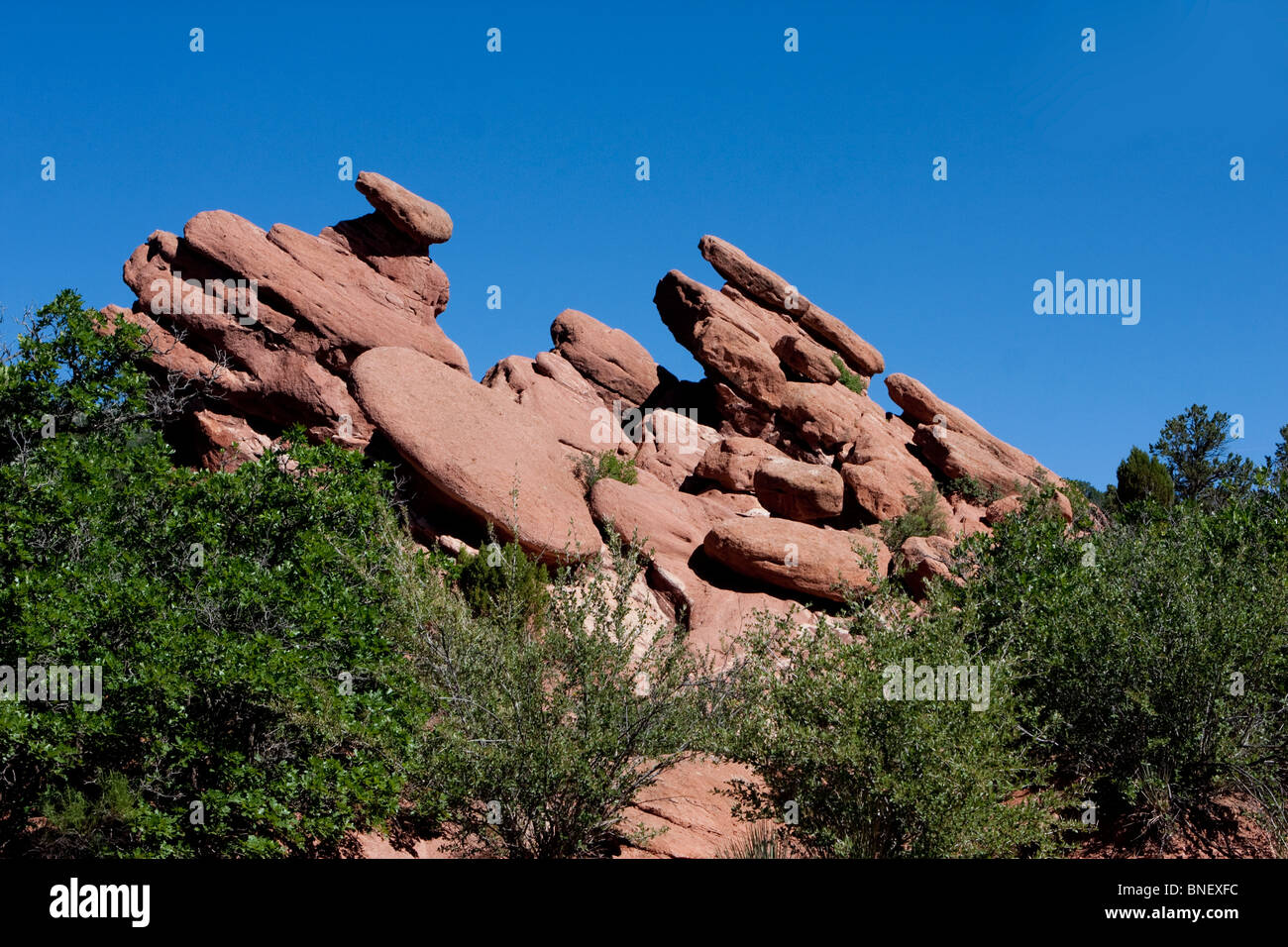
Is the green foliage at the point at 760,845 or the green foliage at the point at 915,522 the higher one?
the green foliage at the point at 915,522

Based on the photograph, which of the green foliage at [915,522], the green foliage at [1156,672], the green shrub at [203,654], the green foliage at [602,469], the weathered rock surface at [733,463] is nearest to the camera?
the green shrub at [203,654]

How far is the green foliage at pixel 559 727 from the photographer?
10.0m

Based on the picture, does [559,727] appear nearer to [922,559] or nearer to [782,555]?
[782,555]

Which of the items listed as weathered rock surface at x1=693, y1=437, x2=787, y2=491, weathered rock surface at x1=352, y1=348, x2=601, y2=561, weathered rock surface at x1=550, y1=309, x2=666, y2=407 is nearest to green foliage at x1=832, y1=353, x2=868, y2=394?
weathered rock surface at x1=550, y1=309, x2=666, y2=407

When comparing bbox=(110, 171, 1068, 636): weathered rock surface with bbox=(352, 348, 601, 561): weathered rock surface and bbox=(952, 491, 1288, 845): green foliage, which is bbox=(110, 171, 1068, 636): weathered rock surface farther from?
bbox=(952, 491, 1288, 845): green foliage

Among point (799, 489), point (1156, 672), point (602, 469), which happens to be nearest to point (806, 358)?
point (799, 489)

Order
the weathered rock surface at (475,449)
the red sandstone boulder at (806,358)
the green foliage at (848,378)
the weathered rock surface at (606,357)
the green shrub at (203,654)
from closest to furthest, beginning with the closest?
the green shrub at (203,654)
the weathered rock surface at (475,449)
the red sandstone boulder at (806,358)
the weathered rock surface at (606,357)
the green foliage at (848,378)

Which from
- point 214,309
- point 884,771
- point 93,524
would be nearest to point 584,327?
point 214,309

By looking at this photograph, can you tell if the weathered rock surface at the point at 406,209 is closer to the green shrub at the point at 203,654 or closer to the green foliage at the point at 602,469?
the green foliage at the point at 602,469

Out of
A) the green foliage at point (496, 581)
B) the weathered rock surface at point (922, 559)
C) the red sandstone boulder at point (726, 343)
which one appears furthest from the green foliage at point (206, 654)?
the red sandstone boulder at point (726, 343)

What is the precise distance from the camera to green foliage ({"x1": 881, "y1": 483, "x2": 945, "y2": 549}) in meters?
26.2

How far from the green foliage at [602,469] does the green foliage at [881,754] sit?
15.1 m

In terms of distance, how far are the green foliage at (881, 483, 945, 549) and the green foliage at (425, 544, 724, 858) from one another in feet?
53.1
